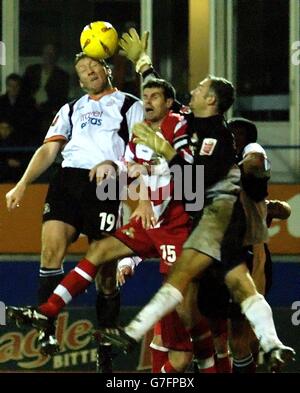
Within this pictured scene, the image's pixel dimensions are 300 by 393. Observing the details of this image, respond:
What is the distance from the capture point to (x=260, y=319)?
9.02 metres

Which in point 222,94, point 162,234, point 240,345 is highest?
point 222,94

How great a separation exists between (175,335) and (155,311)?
0.71 metres

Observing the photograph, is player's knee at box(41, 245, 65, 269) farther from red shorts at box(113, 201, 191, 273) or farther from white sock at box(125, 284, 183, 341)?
white sock at box(125, 284, 183, 341)

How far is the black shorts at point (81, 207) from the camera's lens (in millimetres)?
9797

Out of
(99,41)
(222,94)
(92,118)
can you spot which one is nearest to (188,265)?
(222,94)

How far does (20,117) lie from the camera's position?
43.4ft

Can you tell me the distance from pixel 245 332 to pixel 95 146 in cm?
155

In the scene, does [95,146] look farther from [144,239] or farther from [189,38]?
[189,38]

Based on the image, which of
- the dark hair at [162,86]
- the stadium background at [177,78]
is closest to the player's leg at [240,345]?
the dark hair at [162,86]

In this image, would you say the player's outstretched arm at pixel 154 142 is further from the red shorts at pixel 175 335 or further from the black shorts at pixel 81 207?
the red shorts at pixel 175 335

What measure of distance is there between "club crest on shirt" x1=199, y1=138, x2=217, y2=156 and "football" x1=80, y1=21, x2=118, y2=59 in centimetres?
114

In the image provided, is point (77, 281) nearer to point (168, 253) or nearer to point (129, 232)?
point (129, 232)
